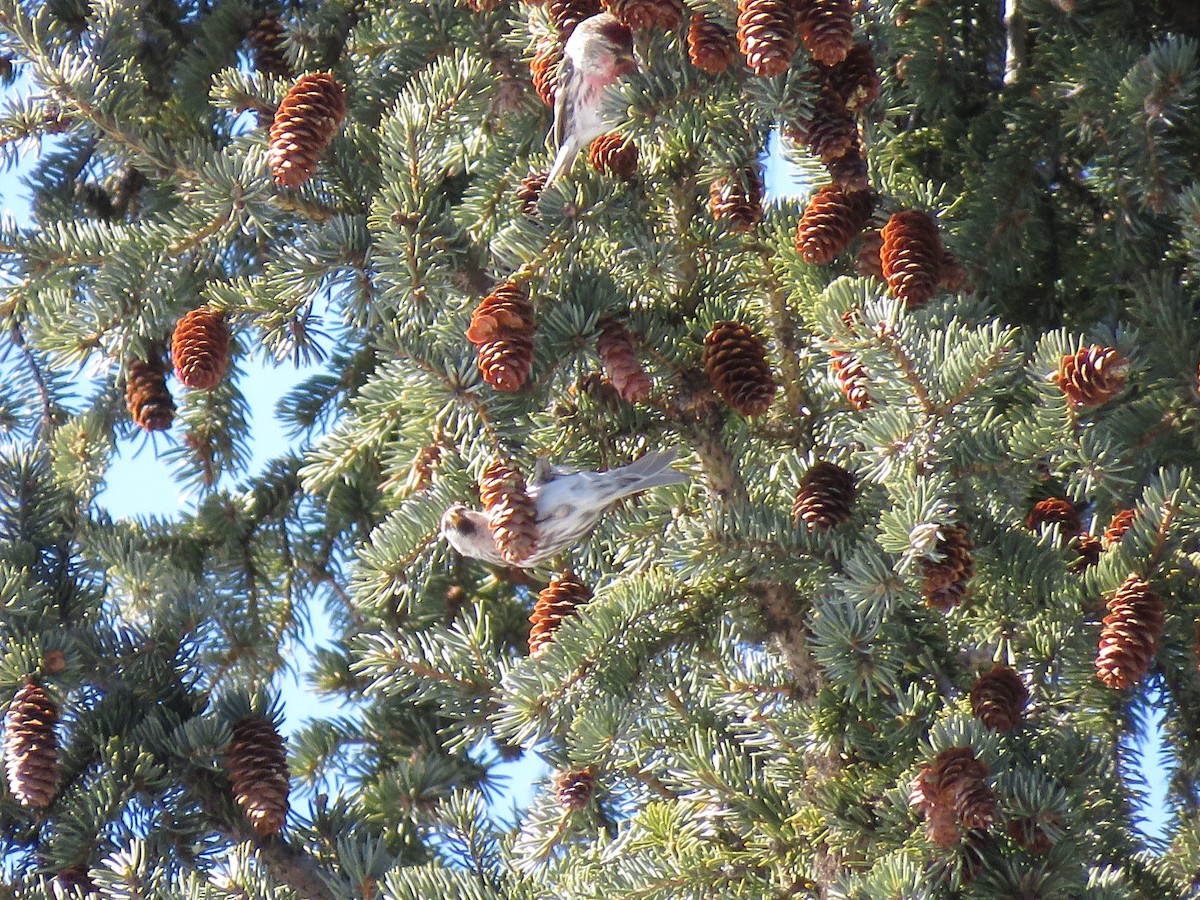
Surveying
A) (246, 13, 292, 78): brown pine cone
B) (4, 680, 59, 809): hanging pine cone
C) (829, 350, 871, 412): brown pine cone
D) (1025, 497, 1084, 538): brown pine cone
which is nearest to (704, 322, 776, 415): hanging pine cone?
(829, 350, 871, 412): brown pine cone

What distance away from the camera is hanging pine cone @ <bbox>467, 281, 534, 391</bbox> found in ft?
5.11

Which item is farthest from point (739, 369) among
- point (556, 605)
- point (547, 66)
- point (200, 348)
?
point (200, 348)

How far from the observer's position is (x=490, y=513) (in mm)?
1606

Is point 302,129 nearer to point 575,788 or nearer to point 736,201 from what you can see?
point 736,201

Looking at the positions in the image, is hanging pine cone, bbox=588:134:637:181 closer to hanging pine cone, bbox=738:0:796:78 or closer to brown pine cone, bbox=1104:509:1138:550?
hanging pine cone, bbox=738:0:796:78

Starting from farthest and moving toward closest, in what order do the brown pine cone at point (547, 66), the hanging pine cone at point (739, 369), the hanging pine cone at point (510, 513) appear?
1. the brown pine cone at point (547, 66)
2. the hanging pine cone at point (739, 369)
3. the hanging pine cone at point (510, 513)

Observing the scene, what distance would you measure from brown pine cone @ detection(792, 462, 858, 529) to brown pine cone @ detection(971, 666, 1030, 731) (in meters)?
0.24

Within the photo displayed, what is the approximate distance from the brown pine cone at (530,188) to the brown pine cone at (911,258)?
16.2 inches

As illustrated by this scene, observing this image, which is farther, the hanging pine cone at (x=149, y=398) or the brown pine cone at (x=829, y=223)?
the hanging pine cone at (x=149, y=398)

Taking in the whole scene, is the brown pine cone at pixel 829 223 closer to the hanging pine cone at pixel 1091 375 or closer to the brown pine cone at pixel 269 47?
the hanging pine cone at pixel 1091 375

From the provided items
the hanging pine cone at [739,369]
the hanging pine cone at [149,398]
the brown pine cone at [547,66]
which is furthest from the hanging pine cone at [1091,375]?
the hanging pine cone at [149,398]

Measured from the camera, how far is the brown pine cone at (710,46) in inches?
64.1

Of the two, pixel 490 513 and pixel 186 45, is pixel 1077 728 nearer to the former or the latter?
pixel 490 513

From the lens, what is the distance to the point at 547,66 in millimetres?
1828
